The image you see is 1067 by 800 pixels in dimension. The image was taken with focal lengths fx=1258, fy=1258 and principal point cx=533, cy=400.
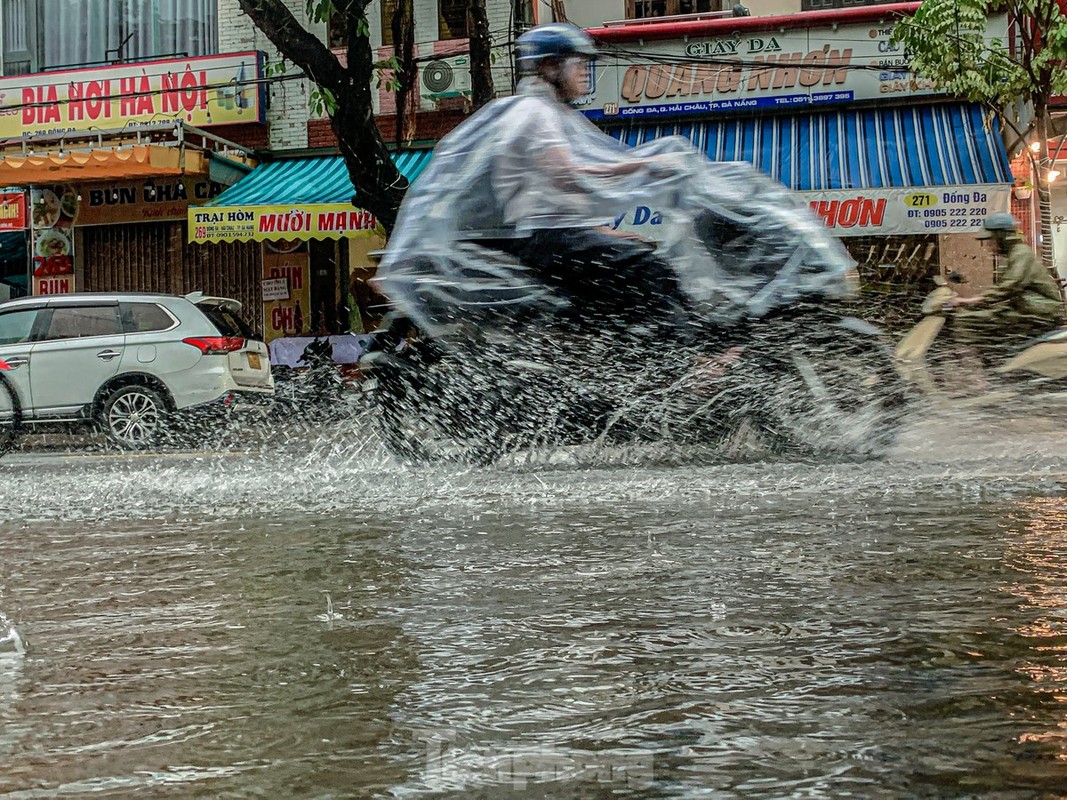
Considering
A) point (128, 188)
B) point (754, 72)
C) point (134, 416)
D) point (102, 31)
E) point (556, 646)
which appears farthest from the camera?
point (102, 31)

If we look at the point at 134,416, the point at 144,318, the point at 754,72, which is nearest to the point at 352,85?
the point at 144,318

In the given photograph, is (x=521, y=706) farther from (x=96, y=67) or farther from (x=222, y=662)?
(x=96, y=67)

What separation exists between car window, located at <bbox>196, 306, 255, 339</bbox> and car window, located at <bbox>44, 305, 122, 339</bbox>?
868 millimetres

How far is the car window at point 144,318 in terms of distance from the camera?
1227cm

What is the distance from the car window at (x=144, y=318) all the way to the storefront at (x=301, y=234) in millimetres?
3803

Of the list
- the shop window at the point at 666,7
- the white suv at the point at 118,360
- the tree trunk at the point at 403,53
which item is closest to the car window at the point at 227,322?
the white suv at the point at 118,360

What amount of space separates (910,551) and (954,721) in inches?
70.9

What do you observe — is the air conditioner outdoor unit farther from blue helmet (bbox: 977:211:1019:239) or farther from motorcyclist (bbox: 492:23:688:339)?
motorcyclist (bbox: 492:23:688:339)

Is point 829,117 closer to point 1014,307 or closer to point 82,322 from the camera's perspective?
point 82,322

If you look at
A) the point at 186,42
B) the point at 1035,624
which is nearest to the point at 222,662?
the point at 1035,624

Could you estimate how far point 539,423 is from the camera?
20.8ft

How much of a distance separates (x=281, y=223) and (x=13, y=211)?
5515 mm

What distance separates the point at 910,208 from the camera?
14.8 metres

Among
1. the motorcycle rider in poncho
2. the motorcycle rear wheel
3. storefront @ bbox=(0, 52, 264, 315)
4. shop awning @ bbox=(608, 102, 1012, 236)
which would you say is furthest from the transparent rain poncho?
storefront @ bbox=(0, 52, 264, 315)
